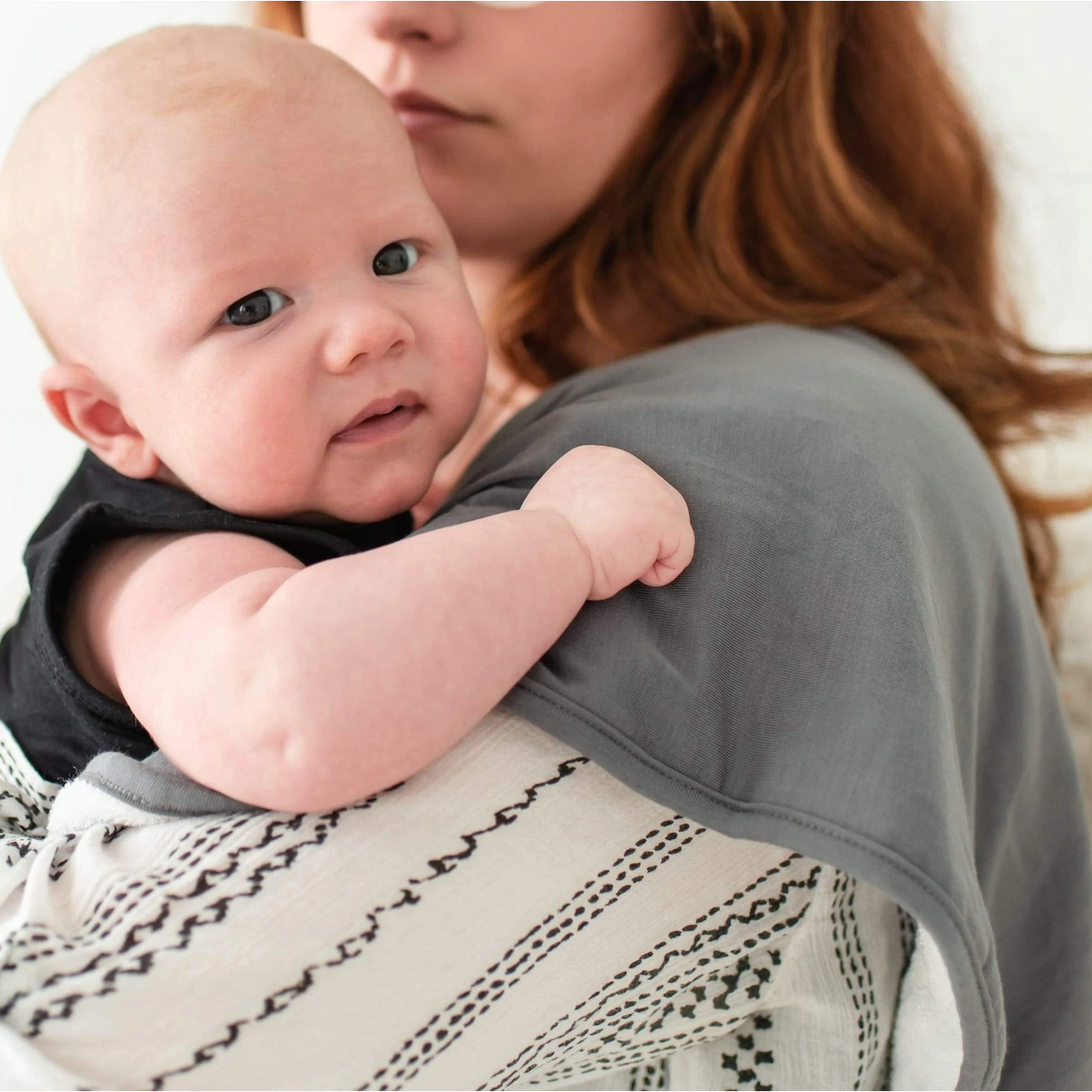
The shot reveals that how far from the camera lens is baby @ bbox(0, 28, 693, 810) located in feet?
1.73

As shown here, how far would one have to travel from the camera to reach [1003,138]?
1.37 metres

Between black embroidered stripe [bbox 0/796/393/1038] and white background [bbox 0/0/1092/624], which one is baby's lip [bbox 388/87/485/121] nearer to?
white background [bbox 0/0/1092/624]

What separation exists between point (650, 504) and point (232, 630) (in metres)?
0.24

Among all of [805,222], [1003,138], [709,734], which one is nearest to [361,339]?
[709,734]

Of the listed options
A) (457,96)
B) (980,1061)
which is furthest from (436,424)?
(980,1061)

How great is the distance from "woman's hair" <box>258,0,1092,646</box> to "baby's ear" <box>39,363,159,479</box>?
540mm

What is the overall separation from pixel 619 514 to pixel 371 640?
0.16 m

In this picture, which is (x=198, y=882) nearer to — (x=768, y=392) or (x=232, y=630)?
(x=232, y=630)

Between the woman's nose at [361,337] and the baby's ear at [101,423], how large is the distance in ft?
0.54

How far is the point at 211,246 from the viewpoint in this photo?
26.6 inches

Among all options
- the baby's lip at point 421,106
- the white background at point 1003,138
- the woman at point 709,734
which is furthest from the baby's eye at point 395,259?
the white background at point 1003,138

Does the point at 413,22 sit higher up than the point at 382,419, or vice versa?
the point at 413,22

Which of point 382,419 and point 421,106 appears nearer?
point 382,419

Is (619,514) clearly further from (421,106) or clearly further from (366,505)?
(421,106)
